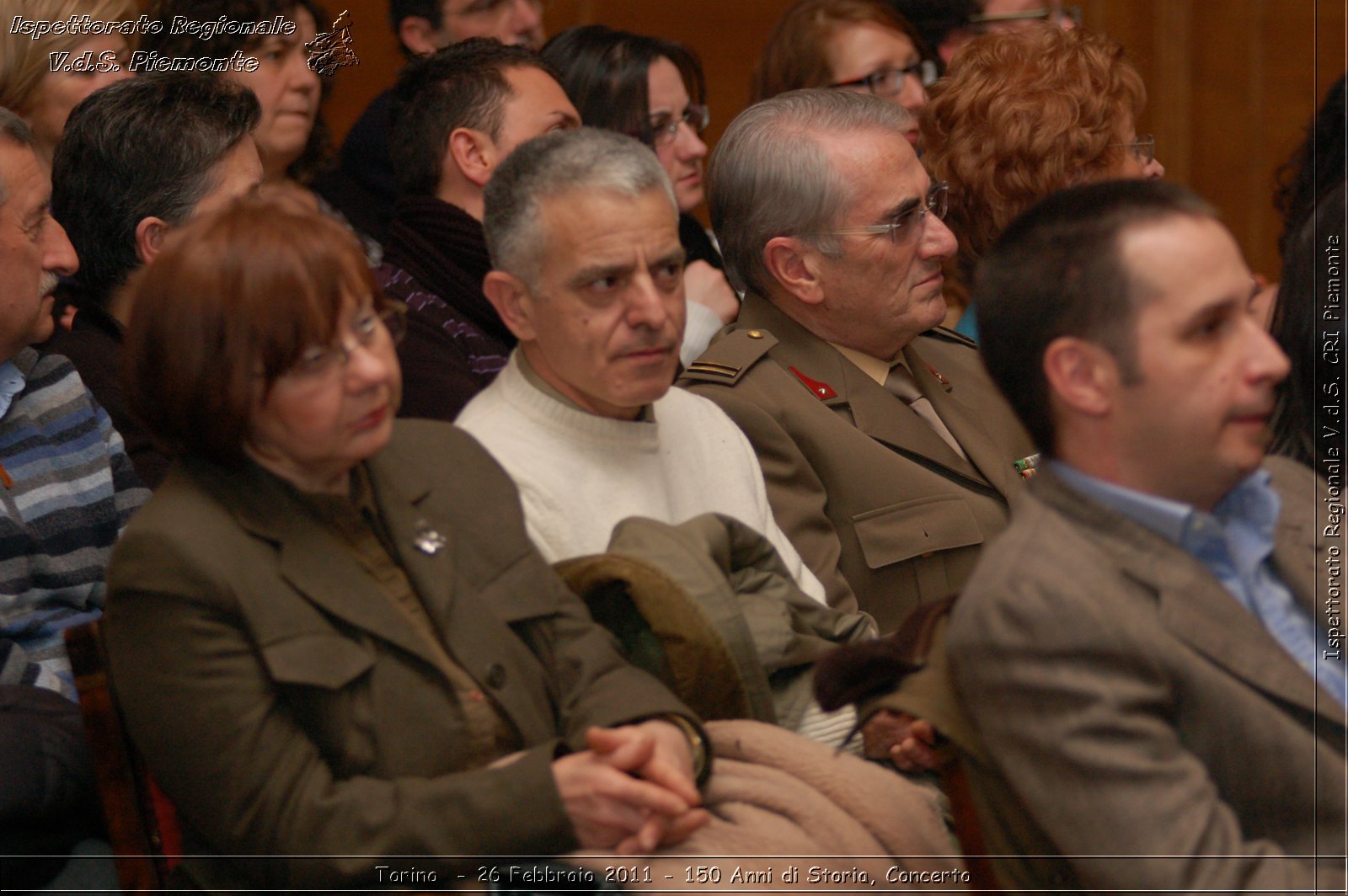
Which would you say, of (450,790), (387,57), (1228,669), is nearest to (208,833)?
(450,790)

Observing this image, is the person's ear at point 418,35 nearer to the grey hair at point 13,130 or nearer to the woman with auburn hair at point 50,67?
the woman with auburn hair at point 50,67

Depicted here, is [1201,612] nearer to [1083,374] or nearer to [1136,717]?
[1136,717]

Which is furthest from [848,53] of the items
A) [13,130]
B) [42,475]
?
[42,475]

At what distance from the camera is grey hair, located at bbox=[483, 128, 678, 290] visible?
75.1 inches

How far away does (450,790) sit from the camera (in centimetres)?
153

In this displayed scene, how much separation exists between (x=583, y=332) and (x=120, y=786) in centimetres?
79

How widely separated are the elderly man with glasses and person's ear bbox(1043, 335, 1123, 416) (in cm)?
76

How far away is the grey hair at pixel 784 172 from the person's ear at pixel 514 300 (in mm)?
597

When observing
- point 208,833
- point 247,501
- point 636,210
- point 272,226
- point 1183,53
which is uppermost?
point 272,226

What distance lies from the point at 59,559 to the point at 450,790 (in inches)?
30.3

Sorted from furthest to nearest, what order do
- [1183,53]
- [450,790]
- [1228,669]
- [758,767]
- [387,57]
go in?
[1183,53]
[387,57]
[758,767]
[450,790]
[1228,669]

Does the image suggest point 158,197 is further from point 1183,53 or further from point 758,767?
point 1183,53

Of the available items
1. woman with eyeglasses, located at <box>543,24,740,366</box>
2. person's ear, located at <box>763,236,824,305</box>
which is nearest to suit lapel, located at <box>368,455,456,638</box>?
person's ear, located at <box>763,236,824,305</box>

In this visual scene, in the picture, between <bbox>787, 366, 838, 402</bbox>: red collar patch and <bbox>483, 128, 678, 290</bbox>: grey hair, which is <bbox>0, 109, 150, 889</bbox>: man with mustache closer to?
<bbox>483, 128, 678, 290</bbox>: grey hair
